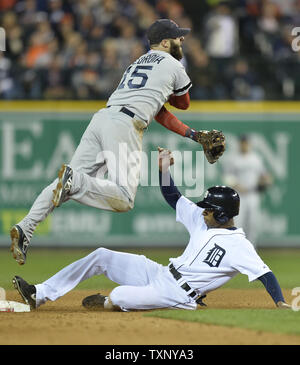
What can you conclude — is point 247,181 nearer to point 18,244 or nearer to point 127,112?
point 127,112

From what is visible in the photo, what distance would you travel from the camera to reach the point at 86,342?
489 cm

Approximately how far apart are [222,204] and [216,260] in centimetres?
46

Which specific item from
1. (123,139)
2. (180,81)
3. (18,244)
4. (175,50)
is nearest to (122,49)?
(175,50)

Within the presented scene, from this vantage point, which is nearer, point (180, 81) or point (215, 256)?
point (215, 256)

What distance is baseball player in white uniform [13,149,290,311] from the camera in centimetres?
598

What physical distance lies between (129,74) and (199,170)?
6.68m

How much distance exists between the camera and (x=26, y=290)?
6273 mm

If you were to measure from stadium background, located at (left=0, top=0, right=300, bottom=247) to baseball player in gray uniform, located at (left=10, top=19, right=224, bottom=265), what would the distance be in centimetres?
622

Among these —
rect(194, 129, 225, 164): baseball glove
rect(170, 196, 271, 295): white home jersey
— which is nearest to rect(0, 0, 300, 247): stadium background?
rect(194, 129, 225, 164): baseball glove

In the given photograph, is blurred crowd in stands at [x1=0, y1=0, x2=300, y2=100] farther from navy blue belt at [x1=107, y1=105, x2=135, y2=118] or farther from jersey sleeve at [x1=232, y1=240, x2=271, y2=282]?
jersey sleeve at [x1=232, y1=240, x2=271, y2=282]

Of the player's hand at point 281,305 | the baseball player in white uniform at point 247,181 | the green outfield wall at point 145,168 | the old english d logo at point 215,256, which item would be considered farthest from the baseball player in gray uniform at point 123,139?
the green outfield wall at point 145,168

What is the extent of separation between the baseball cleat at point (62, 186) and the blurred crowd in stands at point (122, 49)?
710cm

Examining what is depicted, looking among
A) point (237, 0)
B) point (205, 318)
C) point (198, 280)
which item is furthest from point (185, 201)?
point (237, 0)

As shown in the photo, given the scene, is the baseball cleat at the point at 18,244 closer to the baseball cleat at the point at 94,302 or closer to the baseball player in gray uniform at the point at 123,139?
the baseball player in gray uniform at the point at 123,139
